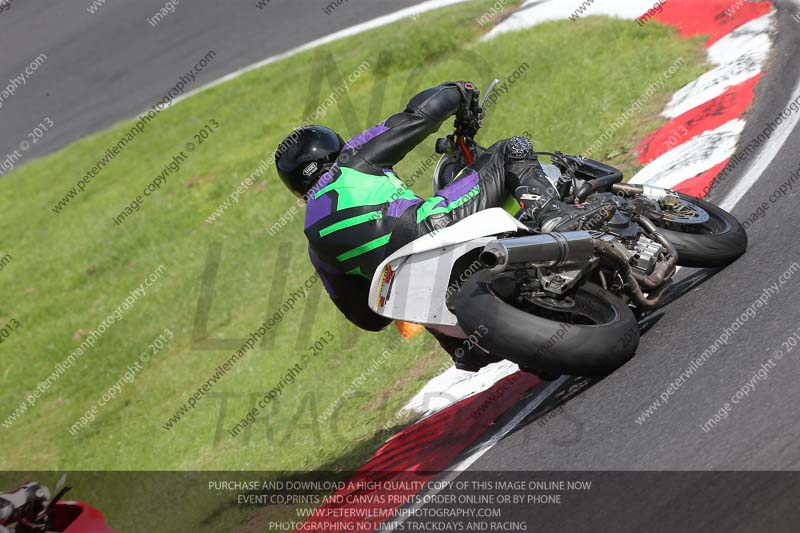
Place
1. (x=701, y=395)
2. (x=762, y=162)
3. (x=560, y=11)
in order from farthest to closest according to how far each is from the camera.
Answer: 1. (x=560, y=11)
2. (x=762, y=162)
3. (x=701, y=395)

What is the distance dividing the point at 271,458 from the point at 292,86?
8669mm

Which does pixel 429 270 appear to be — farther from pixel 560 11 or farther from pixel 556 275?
pixel 560 11

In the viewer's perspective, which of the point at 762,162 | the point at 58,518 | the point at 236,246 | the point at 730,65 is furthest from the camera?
the point at 236,246

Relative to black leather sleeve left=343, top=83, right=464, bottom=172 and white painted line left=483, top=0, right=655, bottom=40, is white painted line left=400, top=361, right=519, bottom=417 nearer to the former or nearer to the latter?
black leather sleeve left=343, top=83, right=464, bottom=172

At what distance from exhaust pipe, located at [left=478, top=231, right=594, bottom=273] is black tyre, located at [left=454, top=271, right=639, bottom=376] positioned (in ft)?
0.64

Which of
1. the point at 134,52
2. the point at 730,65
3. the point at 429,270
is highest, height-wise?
the point at 429,270

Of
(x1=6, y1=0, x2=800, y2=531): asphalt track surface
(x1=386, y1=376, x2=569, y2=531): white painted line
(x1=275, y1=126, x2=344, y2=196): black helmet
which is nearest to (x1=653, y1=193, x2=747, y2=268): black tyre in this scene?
(x1=6, y1=0, x2=800, y2=531): asphalt track surface

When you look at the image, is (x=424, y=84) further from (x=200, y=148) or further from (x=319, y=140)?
(x=319, y=140)

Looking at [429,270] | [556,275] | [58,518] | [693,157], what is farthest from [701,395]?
[58,518]

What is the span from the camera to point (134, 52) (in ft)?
53.1

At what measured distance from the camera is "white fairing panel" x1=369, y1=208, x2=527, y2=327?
15.5ft

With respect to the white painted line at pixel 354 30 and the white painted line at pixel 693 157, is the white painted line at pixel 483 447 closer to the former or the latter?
the white painted line at pixel 693 157

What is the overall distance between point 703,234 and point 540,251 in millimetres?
1326

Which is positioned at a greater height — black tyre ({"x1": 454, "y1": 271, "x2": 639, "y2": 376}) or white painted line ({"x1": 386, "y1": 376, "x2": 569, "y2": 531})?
black tyre ({"x1": 454, "y1": 271, "x2": 639, "y2": 376})
